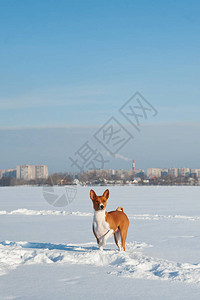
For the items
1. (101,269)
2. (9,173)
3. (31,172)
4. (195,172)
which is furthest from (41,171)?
(101,269)

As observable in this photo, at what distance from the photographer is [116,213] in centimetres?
649

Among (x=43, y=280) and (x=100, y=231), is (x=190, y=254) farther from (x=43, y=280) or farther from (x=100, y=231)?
(x=43, y=280)

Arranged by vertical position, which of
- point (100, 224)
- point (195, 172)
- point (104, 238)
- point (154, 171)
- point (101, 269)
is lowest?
point (101, 269)

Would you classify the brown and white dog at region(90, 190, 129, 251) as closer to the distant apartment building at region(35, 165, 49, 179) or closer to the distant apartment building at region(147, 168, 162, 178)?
the distant apartment building at region(35, 165, 49, 179)

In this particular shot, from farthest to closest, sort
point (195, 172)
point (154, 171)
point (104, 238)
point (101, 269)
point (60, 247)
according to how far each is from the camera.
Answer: point (195, 172) → point (154, 171) → point (60, 247) → point (104, 238) → point (101, 269)

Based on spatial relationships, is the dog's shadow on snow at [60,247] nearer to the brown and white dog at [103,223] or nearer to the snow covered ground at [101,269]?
the snow covered ground at [101,269]

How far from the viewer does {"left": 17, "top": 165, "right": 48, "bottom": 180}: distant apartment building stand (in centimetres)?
9859

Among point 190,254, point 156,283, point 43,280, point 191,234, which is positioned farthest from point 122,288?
point 191,234

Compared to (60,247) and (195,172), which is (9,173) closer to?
(195,172)

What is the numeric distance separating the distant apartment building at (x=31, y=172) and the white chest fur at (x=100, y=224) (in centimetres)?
9007

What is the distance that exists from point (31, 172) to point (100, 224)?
102013 millimetres

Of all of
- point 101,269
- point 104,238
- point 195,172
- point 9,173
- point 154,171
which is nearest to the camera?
point 101,269

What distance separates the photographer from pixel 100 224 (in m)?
6.12

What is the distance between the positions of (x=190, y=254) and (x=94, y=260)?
1.65m
